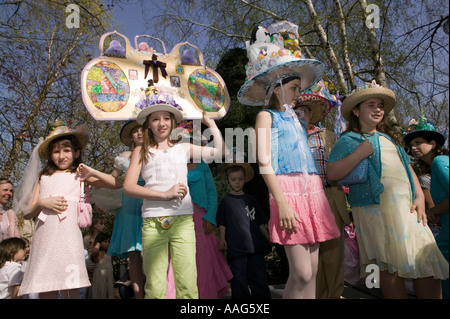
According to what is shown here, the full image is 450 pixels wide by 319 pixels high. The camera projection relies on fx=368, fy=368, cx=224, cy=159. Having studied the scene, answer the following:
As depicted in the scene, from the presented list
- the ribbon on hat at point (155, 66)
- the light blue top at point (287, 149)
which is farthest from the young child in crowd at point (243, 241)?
the light blue top at point (287, 149)

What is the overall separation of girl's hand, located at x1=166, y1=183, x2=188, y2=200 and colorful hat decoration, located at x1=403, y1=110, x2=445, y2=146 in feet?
6.13

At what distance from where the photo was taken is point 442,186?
7.38 ft

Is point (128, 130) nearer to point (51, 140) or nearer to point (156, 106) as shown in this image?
point (51, 140)

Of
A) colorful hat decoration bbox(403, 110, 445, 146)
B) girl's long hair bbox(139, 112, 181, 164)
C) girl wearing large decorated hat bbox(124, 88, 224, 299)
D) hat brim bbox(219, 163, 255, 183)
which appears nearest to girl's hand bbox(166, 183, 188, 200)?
girl wearing large decorated hat bbox(124, 88, 224, 299)

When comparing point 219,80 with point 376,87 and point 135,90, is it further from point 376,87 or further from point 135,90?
point 376,87

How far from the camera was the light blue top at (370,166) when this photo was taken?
2.43 metres

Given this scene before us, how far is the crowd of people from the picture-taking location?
7.49 ft

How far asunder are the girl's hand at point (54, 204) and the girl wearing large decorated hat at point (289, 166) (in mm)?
1669

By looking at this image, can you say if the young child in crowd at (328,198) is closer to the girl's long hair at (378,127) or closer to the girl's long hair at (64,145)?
the girl's long hair at (378,127)

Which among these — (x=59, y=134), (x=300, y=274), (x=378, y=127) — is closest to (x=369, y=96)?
(x=378, y=127)

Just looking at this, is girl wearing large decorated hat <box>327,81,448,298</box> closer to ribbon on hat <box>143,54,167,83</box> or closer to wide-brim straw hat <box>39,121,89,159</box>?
ribbon on hat <box>143,54,167,83</box>

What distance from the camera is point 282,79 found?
2590 mm

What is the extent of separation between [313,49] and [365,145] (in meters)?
5.49
